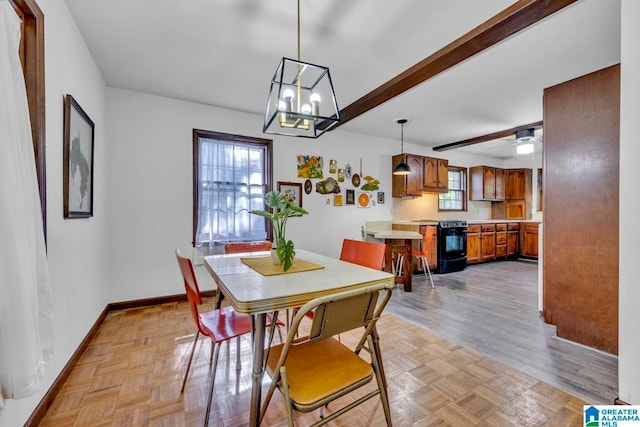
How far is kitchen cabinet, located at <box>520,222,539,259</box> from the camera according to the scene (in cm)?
618

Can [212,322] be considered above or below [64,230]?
below

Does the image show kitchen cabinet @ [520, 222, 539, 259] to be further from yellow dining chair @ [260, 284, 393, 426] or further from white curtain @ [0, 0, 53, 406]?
white curtain @ [0, 0, 53, 406]

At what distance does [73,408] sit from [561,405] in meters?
2.86

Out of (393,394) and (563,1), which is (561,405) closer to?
(393,394)

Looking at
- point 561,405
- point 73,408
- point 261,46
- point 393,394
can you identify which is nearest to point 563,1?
point 261,46

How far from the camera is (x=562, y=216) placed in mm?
2373

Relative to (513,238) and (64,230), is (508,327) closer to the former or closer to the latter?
(64,230)

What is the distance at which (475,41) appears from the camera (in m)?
2.18

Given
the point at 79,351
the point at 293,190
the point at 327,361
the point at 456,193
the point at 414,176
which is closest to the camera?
the point at 327,361

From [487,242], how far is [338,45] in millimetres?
5406

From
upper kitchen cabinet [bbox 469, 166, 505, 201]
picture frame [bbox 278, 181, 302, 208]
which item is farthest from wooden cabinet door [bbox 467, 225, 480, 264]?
picture frame [bbox 278, 181, 302, 208]

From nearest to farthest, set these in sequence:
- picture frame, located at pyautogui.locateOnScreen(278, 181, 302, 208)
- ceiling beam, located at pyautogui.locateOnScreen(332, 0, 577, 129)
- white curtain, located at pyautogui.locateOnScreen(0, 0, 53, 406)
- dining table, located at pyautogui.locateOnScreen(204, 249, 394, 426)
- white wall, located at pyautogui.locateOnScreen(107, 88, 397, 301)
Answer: white curtain, located at pyautogui.locateOnScreen(0, 0, 53, 406), dining table, located at pyautogui.locateOnScreen(204, 249, 394, 426), ceiling beam, located at pyautogui.locateOnScreen(332, 0, 577, 129), white wall, located at pyautogui.locateOnScreen(107, 88, 397, 301), picture frame, located at pyautogui.locateOnScreen(278, 181, 302, 208)

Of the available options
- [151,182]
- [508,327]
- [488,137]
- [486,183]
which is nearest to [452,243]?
[488,137]

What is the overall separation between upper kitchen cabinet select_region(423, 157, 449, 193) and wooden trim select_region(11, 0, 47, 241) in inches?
213
